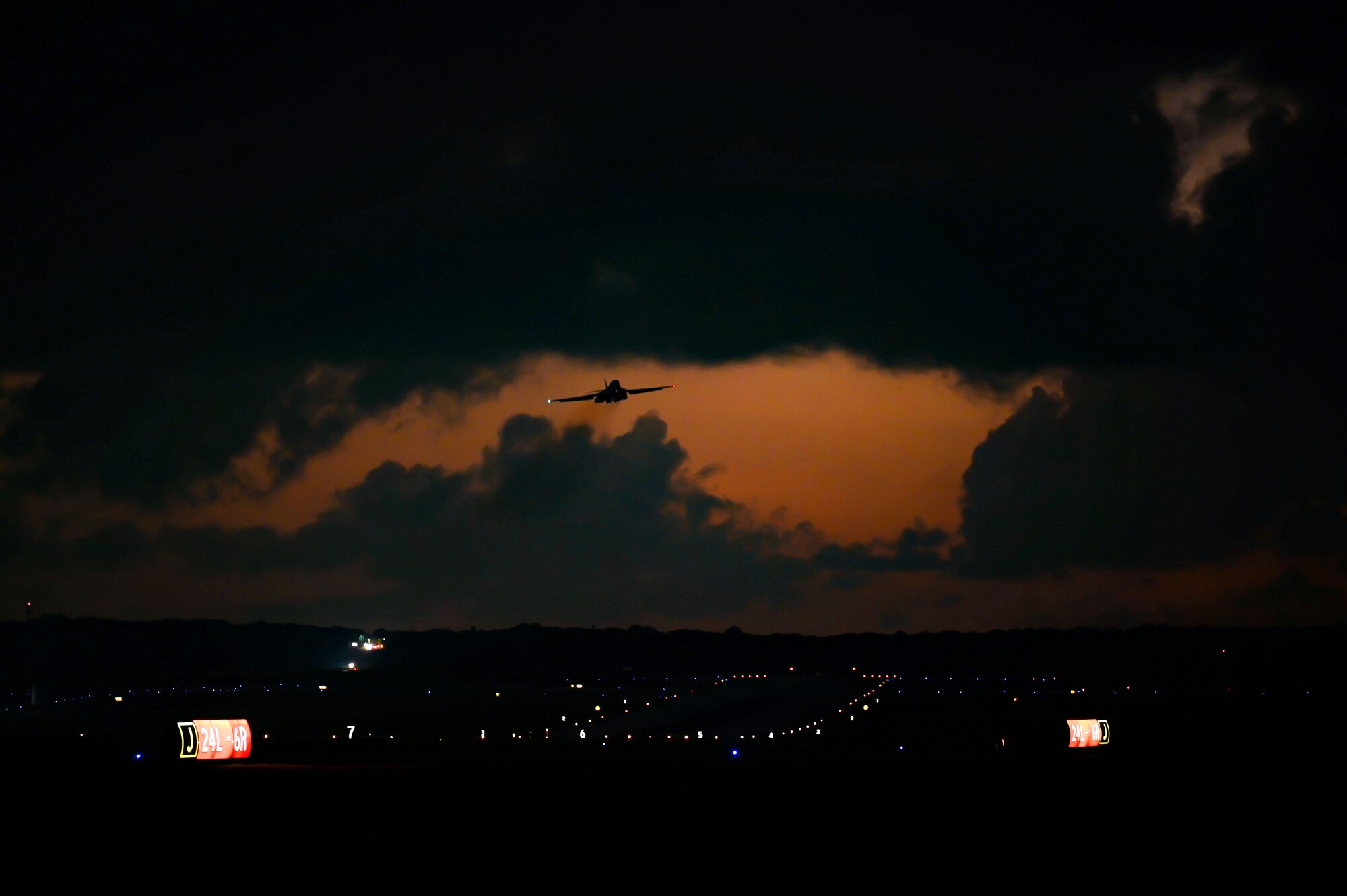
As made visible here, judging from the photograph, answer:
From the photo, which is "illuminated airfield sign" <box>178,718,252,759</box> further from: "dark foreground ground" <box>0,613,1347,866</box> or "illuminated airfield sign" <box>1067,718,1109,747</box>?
"illuminated airfield sign" <box>1067,718,1109,747</box>

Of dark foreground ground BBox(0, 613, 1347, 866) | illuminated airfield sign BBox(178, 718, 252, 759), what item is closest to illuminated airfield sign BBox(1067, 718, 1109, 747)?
dark foreground ground BBox(0, 613, 1347, 866)

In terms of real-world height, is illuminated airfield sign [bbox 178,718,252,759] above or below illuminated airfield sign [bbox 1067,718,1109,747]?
above

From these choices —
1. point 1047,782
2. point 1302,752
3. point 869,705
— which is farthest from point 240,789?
point 869,705

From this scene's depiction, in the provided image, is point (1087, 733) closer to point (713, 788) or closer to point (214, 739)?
point (713, 788)

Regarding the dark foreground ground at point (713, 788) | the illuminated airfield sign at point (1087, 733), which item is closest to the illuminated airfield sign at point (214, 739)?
the dark foreground ground at point (713, 788)

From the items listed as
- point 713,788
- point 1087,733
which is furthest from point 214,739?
point 1087,733

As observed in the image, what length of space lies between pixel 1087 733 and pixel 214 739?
36103 mm

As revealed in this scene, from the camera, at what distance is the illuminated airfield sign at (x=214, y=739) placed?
47.3m

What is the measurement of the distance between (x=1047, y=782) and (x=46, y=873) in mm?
29560

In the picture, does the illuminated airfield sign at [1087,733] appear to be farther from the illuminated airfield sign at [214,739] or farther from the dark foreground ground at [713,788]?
the illuminated airfield sign at [214,739]

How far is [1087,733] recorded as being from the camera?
54.9 m

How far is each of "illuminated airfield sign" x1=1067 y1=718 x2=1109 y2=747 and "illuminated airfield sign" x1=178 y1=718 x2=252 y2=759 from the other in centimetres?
3434

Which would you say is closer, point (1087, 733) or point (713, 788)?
point (713, 788)

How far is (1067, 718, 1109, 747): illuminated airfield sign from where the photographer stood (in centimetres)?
5462
